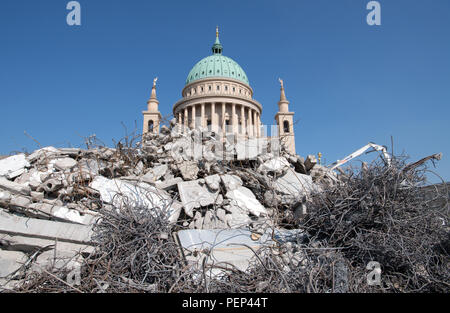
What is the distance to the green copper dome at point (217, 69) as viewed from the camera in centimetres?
4377

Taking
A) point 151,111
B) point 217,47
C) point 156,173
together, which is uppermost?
point 217,47

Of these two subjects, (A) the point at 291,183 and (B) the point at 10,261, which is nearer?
(B) the point at 10,261

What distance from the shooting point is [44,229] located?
10.7 ft

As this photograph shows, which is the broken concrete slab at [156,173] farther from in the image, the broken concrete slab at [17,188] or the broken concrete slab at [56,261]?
the broken concrete slab at [56,261]

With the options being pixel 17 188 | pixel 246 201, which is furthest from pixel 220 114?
pixel 17 188

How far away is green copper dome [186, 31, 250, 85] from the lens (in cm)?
4377

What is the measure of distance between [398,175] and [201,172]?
3132mm

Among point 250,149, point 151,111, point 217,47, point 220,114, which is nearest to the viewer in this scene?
point 250,149

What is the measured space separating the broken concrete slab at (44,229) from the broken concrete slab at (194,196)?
132cm

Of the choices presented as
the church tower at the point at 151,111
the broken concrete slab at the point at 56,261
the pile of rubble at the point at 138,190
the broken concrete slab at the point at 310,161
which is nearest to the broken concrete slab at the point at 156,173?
the pile of rubble at the point at 138,190

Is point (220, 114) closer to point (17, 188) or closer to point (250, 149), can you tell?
point (250, 149)

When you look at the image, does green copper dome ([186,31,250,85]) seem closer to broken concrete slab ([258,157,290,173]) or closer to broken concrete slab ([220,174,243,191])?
broken concrete slab ([258,157,290,173])

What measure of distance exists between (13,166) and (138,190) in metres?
2.52
